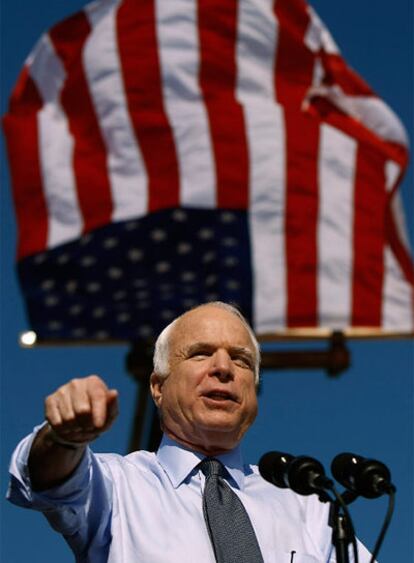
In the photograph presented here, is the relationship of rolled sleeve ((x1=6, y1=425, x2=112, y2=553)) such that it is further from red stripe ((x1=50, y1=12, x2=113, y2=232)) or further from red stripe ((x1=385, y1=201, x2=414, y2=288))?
red stripe ((x1=385, y1=201, x2=414, y2=288))

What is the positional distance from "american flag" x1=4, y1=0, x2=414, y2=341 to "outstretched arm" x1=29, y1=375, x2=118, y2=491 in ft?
20.7

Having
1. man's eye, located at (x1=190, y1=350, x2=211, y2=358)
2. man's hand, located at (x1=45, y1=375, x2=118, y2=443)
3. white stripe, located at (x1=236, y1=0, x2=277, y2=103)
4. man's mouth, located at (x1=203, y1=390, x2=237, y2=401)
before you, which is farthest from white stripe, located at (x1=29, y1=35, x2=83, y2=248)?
man's hand, located at (x1=45, y1=375, x2=118, y2=443)

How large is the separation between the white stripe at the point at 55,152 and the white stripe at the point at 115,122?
0.31 m

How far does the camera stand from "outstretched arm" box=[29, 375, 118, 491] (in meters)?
2.38

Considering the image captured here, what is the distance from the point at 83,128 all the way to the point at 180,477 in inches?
284

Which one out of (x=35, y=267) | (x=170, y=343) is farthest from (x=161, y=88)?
(x=170, y=343)

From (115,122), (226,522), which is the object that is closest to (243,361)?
(226,522)

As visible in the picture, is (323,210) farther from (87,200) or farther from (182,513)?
(182,513)

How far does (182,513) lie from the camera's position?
2992 mm

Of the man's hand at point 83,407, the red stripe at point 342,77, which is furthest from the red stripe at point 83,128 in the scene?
the man's hand at point 83,407

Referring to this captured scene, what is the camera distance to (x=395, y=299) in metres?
9.63

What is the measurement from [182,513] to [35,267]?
6522 mm

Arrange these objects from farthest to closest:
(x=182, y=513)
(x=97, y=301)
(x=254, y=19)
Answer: (x=254, y=19) < (x=97, y=301) < (x=182, y=513)

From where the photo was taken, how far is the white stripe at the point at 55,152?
31.2ft
